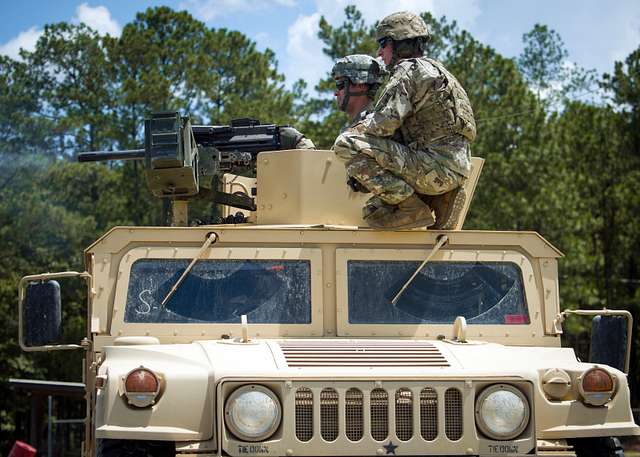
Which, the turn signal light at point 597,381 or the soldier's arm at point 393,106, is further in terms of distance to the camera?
the soldier's arm at point 393,106

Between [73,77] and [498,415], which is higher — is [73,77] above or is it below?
above

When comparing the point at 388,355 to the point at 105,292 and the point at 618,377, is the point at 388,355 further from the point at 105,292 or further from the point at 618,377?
the point at 105,292

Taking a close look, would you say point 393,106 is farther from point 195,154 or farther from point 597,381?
point 597,381

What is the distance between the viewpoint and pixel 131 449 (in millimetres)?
5531

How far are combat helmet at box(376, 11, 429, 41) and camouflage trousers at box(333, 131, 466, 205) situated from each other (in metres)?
0.79

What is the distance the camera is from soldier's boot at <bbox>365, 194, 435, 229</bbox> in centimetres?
685

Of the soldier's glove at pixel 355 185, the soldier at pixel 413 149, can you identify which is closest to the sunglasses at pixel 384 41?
the soldier at pixel 413 149

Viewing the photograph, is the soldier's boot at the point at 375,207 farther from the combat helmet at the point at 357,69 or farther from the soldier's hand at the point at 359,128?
the combat helmet at the point at 357,69

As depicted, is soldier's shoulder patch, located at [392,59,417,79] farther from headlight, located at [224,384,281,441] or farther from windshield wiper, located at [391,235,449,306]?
headlight, located at [224,384,281,441]

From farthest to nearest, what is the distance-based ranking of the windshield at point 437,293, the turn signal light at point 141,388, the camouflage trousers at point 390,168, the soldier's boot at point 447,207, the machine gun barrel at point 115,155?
the machine gun barrel at point 115,155 → the soldier's boot at point 447,207 → the camouflage trousers at point 390,168 → the windshield at point 437,293 → the turn signal light at point 141,388

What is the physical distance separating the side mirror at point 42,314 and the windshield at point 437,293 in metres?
1.65

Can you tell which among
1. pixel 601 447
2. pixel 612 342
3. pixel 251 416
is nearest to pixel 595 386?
pixel 601 447

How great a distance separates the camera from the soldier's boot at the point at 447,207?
7055mm

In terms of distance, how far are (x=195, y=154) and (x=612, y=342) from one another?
3075mm
